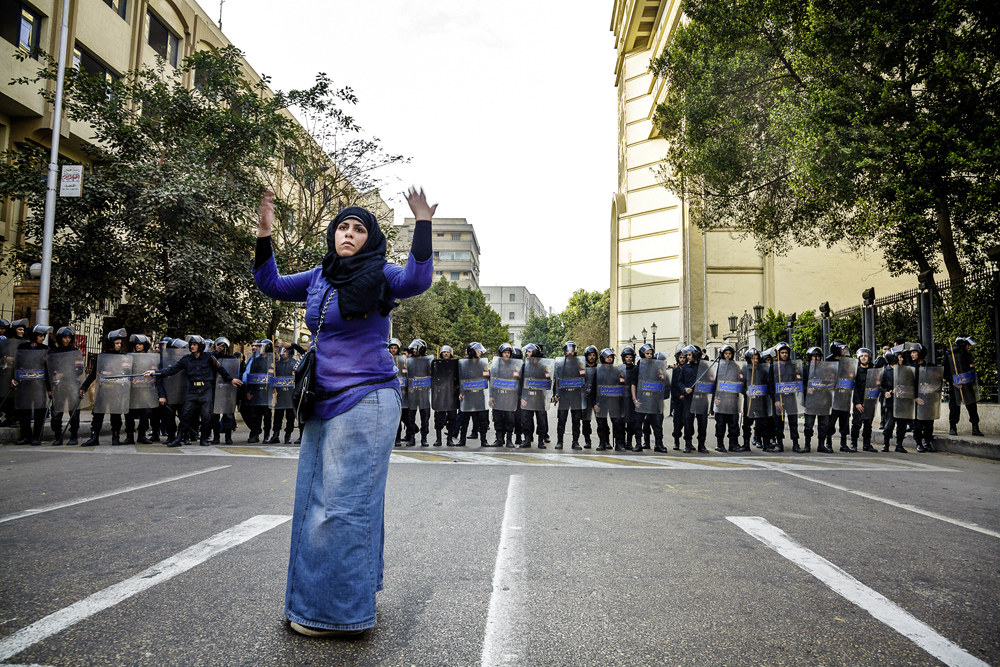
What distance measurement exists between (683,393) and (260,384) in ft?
26.6

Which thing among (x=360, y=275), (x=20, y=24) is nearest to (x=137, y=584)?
(x=360, y=275)

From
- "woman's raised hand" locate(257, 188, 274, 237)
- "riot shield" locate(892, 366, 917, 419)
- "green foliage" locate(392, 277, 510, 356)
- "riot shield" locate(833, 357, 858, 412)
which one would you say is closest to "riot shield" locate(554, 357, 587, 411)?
"riot shield" locate(833, 357, 858, 412)

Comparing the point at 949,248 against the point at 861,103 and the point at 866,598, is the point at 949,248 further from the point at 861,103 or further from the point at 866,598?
the point at 866,598

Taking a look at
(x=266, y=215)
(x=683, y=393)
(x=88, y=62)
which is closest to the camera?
(x=266, y=215)

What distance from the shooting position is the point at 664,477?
27.6ft

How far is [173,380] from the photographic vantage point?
1261 cm

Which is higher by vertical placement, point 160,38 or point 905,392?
point 160,38

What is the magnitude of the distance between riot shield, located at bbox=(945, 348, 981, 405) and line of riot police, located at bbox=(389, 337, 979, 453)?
0.02 m

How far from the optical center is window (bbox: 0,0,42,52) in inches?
725

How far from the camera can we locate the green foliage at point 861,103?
11867 mm

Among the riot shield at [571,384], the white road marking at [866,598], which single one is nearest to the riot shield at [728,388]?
the riot shield at [571,384]

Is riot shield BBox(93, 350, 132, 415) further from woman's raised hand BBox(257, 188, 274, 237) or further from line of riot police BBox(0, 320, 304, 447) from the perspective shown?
woman's raised hand BBox(257, 188, 274, 237)

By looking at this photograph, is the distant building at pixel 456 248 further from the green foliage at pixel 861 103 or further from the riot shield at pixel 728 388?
the riot shield at pixel 728 388

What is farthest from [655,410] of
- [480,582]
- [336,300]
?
[336,300]
